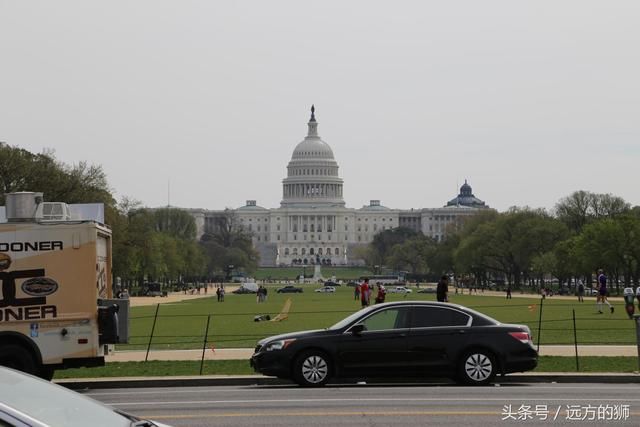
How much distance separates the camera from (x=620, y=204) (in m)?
137

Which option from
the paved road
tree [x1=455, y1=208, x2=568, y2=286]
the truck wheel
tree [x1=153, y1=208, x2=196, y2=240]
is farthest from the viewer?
tree [x1=153, y1=208, x2=196, y2=240]

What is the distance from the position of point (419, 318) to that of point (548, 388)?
104 inches

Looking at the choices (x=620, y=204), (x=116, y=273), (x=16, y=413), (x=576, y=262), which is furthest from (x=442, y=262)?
(x=16, y=413)

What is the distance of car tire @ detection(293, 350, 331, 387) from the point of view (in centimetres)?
2192

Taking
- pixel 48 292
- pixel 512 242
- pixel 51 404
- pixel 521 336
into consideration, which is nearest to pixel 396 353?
pixel 521 336

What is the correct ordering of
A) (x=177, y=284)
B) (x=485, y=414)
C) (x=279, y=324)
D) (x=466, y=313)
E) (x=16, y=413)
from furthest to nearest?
(x=177, y=284) < (x=279, y=324) < (x=466, y=313) < (x=485, y=414) < (x=16, y=413)

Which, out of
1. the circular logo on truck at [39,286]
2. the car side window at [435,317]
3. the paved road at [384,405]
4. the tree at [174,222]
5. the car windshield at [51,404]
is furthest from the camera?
the tree at [174,222]

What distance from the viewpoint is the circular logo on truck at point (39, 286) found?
69.1 ft

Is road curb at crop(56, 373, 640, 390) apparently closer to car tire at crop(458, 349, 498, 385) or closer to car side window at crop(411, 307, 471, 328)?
car tire at crop(458, 349, 498, 385)

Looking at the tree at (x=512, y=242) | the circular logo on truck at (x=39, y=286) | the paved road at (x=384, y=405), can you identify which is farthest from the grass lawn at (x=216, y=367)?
the tree at (x=512, y=242)

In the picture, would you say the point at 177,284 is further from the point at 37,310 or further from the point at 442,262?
the point at 37,310

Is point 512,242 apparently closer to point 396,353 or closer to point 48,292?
point 396,353

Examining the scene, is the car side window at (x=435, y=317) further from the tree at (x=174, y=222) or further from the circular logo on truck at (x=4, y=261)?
the tree at (x=174, y=222)

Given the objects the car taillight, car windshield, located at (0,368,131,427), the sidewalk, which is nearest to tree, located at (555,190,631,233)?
the sidewalk
